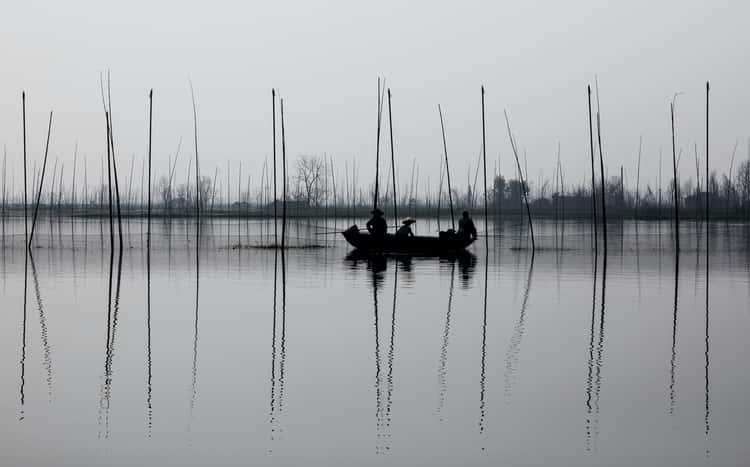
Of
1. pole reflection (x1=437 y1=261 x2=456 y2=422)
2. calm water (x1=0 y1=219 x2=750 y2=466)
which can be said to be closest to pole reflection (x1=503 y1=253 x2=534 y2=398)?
calm water (x1=0 y1=219 x2=750 y2=466)

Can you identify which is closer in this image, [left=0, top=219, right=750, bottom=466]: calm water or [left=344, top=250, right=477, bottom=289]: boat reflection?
[left=0, top=219, right=750, bottom=466]: calm water

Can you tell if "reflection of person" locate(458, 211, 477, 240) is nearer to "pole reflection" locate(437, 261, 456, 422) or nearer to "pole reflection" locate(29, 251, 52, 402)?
"pole reflection" locate(437, 261, 456, 422)

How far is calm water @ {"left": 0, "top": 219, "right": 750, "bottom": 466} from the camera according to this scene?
6.02 m

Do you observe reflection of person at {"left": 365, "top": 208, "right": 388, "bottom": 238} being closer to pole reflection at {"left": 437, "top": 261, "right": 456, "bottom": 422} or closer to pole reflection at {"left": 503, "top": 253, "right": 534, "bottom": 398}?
pole reflection at {"left": 503, "top": 253, "right": 534, "bottom": 398}

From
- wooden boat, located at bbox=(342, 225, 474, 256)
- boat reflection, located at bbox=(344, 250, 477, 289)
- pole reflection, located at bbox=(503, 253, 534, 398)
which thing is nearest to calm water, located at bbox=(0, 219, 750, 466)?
pole reflection, located at bbox=(503, 253, 534, 398)

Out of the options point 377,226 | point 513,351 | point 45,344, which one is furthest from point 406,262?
point 45,344

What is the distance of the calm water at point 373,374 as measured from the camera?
602cm

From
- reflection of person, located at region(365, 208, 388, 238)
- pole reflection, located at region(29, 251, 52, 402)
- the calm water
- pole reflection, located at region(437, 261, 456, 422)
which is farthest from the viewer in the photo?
reflection of person, located at region(365, 208, 388, 238)

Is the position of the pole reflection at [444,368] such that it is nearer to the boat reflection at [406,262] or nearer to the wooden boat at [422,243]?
the boat reflection at [406,262]

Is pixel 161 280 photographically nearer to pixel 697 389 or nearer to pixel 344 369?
pixel 344 369

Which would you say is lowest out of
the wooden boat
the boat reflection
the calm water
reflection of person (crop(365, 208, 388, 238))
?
the calm water

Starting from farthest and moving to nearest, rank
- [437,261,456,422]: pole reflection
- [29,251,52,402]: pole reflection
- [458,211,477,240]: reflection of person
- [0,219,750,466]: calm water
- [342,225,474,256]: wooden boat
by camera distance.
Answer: [458,211,477,240]: reflection of person → [342,225,474,256]: wooden boat → [29,251,52,402]: pole reflection → [437,261,456,422]: pole reflection → [0,219,750,466]: calm water

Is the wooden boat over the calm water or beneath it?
over

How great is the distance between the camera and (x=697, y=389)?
781cm
